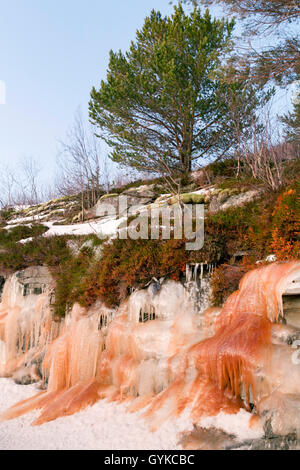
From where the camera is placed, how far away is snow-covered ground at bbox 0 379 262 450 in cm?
448

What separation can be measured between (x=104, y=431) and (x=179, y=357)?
1.59 m

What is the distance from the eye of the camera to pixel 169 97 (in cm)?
1352

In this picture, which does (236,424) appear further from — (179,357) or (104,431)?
(104,431)

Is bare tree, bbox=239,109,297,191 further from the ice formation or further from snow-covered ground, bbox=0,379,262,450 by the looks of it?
snow-covered ground, bbox=0,379,262,450

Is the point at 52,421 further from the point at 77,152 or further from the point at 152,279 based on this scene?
the point at 77,152

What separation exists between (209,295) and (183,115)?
403 inches

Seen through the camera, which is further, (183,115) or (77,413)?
(183,115)

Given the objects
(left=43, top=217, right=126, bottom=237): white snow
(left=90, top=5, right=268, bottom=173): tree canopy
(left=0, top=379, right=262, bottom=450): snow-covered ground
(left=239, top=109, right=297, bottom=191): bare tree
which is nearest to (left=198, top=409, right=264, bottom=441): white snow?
(left=0, top=379, right=262, bottom=450): snow-covered ground

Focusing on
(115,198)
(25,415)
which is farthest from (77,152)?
(25,415)

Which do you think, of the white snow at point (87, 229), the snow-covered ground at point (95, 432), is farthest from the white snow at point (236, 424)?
the white snow at point (87, 229)

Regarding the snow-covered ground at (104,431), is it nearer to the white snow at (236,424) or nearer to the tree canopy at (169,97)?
the white snow at (236,424)

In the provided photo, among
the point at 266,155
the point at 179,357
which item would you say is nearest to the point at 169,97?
the point at 266,155

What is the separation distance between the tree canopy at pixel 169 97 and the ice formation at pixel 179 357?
8.12m

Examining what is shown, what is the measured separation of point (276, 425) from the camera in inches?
163
